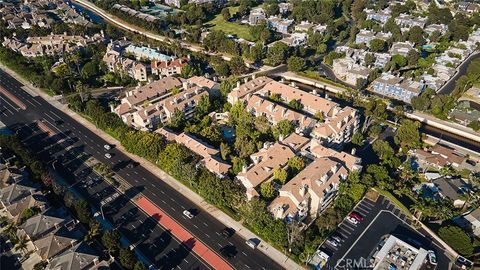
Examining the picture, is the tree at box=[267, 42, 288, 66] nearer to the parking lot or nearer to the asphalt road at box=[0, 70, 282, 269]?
the asphalt road at box=[0, 70, 282, 269]

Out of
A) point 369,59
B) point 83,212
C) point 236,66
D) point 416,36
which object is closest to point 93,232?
point 83,212

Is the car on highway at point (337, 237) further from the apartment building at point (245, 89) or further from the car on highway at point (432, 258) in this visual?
the apartment building at point (245, 89)

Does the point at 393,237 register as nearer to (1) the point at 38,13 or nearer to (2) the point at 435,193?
(2) the point at 435,193

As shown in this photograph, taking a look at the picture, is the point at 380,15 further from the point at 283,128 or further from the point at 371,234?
the point at 371,234

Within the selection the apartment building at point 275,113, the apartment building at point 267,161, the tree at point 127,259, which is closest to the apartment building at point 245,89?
the apartment building at point 275,113

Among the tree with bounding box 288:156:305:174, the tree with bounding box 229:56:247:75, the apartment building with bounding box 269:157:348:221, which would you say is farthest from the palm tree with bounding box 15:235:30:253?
the tree with bounding box 229:56:247:75

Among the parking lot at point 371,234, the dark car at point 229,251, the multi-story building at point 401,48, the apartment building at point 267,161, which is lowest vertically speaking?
the dark car at point 229,251

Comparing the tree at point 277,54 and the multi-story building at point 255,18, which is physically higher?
the tree at point 277,54
